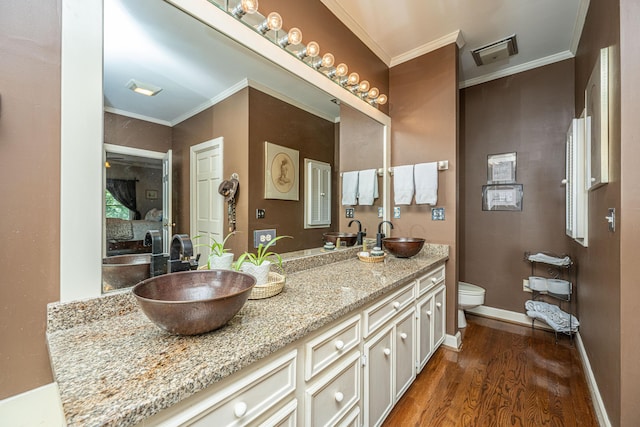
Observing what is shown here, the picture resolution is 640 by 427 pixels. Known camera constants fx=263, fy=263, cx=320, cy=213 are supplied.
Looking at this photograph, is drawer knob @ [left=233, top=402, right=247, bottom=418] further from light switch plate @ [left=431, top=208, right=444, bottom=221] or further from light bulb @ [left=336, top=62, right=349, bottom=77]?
light switch plate @ [left=431, top=208, right=444, bottom=221]

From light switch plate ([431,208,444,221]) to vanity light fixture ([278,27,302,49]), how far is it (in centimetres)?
172

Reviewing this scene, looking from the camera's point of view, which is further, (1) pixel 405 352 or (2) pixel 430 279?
(2) pixel 430 279

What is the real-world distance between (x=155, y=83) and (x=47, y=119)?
414mm

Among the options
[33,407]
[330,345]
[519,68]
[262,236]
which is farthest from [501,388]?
[519,68]

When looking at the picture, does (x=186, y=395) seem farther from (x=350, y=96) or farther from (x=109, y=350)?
(x=350, y=96)

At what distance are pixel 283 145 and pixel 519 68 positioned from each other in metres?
2.79

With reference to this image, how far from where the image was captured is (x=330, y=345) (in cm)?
102

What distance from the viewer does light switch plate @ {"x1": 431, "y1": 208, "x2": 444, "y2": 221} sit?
2.31m

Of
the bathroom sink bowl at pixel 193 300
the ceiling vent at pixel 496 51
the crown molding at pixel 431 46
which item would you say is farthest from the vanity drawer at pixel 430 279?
the ceiling vent at pixel 496 51

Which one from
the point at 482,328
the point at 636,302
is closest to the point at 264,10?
the point at 636,302

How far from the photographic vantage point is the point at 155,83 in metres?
1.11

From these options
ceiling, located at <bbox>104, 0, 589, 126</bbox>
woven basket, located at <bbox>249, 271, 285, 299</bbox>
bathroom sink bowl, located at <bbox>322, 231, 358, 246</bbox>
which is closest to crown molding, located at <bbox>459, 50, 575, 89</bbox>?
ceiling, located at <bbox>104, 0, 589, 126</bbox>

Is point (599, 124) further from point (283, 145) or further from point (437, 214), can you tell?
point (283, 145)

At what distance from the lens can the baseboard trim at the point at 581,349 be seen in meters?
1.47
